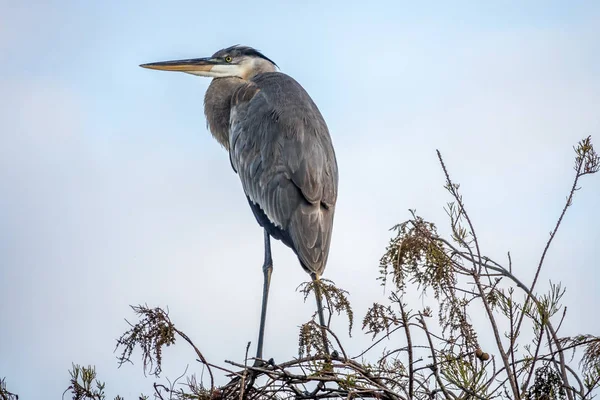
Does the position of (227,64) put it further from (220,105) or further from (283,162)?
(283,162)

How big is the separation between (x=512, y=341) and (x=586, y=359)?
0.30 meters

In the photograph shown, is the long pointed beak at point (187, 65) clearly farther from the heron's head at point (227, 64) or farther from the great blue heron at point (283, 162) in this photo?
the great blue heron at point (283, 162)

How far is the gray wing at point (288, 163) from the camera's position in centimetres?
392

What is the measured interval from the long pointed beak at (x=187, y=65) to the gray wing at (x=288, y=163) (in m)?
0.85

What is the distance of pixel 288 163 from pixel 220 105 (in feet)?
4.83

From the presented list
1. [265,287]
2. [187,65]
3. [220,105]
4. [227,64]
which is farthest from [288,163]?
[187,65]

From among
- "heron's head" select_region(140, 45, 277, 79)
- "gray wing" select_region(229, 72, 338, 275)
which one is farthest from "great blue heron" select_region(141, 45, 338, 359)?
"heron's head" select_region(140, 45, 277, 79)

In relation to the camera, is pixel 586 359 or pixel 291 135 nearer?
pixel 586 359

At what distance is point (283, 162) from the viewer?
423 cm

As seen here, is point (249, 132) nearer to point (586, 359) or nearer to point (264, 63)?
point (264, 63)

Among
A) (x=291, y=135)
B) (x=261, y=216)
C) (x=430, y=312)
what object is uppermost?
(x=291, y=135)

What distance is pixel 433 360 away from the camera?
2553 mm

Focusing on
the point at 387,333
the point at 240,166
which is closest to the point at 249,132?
the point at 240,166

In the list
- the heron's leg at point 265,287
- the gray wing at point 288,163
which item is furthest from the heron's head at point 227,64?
the heron's leg at point 265,287
